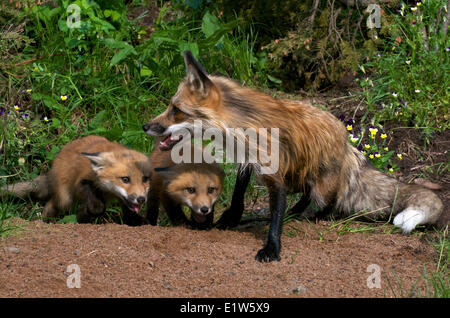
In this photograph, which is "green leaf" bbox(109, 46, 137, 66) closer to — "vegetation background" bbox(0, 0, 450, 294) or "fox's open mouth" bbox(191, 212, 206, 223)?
"vegetation background" bbox(0, 0, 450, 294)

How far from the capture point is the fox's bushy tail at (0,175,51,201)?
19.2 feet

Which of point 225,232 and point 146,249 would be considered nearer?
point 146,249

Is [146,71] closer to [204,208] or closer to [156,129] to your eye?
[156,129]

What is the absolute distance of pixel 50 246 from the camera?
4.35m

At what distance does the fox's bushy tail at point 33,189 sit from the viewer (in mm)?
5859

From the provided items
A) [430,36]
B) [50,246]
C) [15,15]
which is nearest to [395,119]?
[430,36]

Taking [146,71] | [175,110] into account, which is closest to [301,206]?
[175,110]

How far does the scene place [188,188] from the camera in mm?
4949

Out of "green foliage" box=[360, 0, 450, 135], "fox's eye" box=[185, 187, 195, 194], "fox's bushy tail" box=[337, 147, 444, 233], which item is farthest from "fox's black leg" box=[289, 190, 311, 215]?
"green foliage" box=[360, 0, 450, 135]

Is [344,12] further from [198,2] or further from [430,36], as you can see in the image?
[198,2]

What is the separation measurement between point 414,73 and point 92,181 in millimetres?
3833

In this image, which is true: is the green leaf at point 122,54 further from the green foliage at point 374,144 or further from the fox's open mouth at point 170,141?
the green foliage at point 374,144

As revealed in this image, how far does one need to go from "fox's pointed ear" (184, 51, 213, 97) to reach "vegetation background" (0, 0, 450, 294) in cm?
180
